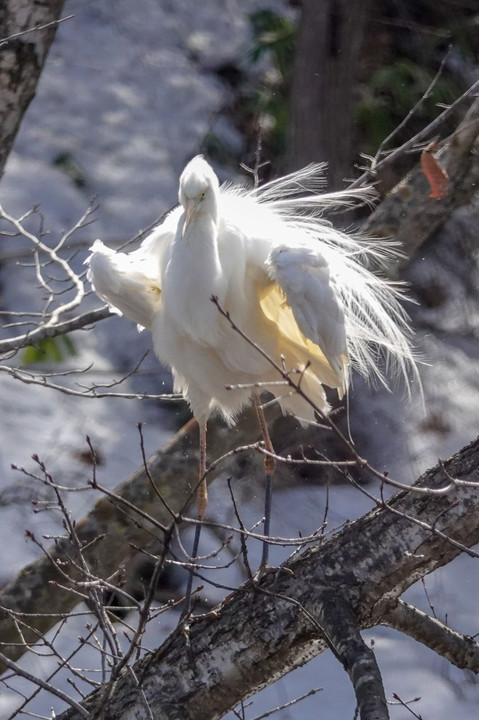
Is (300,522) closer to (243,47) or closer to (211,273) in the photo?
(211,273)

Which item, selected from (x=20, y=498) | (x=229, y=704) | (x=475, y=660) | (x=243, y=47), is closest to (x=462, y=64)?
(x=243, y=47)

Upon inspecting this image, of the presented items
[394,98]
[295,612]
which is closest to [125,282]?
[295,612]

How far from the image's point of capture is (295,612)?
1.87 metres

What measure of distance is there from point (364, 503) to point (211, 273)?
2.67 meters

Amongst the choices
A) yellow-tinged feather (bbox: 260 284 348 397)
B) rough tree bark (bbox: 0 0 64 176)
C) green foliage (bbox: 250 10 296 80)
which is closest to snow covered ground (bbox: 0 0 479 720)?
green foliage (bbox: 250 10 296 80)

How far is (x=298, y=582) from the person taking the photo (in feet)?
6.31

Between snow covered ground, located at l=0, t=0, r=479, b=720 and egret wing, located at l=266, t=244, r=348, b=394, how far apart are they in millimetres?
2015

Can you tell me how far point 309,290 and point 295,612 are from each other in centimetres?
77

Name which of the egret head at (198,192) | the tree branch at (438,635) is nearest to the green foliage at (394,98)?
the egret head at (198,192)

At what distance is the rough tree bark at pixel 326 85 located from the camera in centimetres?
450

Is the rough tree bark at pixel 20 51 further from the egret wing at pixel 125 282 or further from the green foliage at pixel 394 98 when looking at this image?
the green foliage at pixel 394 98

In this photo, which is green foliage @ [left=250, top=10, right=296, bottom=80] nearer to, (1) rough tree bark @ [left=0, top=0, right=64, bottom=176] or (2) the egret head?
(1) rough tree bark @ [left=0, top=0, right=64, bottom=176]

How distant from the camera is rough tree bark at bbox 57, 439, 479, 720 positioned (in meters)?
1.85

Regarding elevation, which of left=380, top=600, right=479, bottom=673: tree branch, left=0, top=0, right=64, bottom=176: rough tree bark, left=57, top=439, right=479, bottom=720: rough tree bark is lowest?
left=380, top=600, right=479, bottom=673: tree branch
